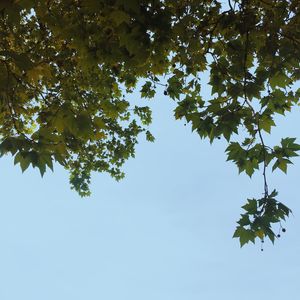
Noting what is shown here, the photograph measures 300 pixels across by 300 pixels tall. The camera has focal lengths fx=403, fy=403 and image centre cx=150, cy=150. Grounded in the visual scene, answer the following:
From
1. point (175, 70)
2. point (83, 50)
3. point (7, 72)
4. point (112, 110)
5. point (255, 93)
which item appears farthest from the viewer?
point (112, 110)

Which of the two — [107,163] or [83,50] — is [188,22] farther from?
[107,163]

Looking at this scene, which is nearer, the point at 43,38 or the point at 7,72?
the point at 7,72

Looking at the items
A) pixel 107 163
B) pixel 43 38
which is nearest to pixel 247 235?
pixel 43 38

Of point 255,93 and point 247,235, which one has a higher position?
point 255,93

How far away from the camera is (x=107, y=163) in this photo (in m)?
10.6

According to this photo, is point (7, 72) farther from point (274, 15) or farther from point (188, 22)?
point (274, 15)

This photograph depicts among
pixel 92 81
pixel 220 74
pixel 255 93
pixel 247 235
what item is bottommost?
pixel 247 235

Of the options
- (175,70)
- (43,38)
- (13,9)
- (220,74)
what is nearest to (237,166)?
(220,74)

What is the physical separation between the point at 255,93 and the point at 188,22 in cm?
128

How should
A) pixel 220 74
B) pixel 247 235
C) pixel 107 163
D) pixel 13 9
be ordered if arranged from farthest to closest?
pixel 107 163 → pixel 220 74 → pixel 247 235 → pixel 13 9

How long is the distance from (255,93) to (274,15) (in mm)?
1073

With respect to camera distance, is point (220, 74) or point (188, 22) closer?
point (188, 22)

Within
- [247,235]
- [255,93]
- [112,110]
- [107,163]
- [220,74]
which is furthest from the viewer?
[107,163]

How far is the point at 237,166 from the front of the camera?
15.9 ft
